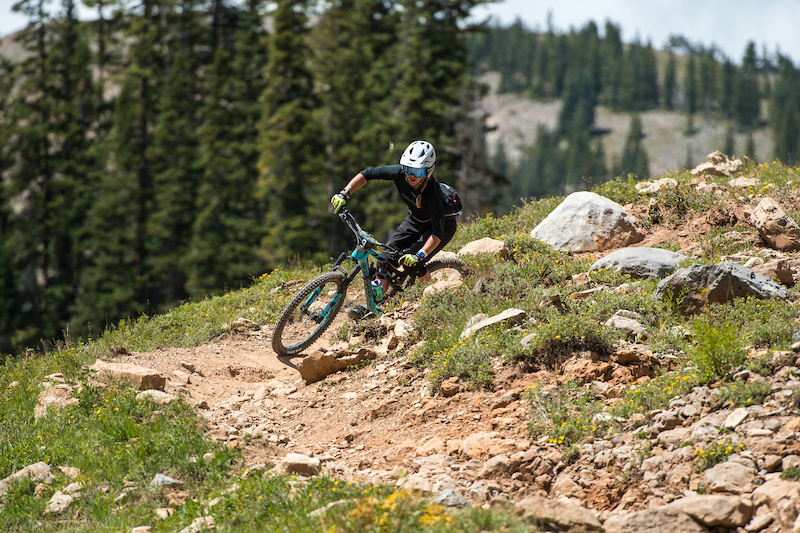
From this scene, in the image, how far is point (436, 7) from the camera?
3438 centimetres

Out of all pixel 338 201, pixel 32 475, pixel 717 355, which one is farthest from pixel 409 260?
pixel 32 475

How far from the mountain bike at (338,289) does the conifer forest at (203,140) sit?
70.5ft

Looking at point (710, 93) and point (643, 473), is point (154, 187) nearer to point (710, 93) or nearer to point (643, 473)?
point (643, 473)

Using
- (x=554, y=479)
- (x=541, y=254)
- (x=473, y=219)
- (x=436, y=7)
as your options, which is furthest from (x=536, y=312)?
(x=436, y=7)

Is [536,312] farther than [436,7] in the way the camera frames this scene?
No

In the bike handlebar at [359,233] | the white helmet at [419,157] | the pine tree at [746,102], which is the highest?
the pine tree at [746,102]

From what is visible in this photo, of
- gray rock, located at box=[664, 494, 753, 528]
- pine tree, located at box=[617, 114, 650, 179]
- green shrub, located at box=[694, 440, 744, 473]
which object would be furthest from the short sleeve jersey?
pine tree, located at box=[617, 114, 650, 179]

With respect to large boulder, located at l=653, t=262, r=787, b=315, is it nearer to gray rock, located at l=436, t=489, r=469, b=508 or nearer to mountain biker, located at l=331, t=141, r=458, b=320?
mountain biker, located at l=331, t=141, r=458, b=320

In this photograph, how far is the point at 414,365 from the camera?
7672mm

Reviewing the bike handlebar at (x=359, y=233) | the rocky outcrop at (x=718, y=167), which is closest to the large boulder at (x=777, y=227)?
the rocky outcrop at (x=718, y=167)

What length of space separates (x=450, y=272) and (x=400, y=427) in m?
3.46

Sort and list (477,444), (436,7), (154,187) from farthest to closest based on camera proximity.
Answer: (154,187)
(436,7)
(477,444)

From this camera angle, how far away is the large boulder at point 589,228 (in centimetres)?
987

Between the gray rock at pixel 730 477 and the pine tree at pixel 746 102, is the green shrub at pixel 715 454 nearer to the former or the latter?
the gray rock at pixel 730 477
